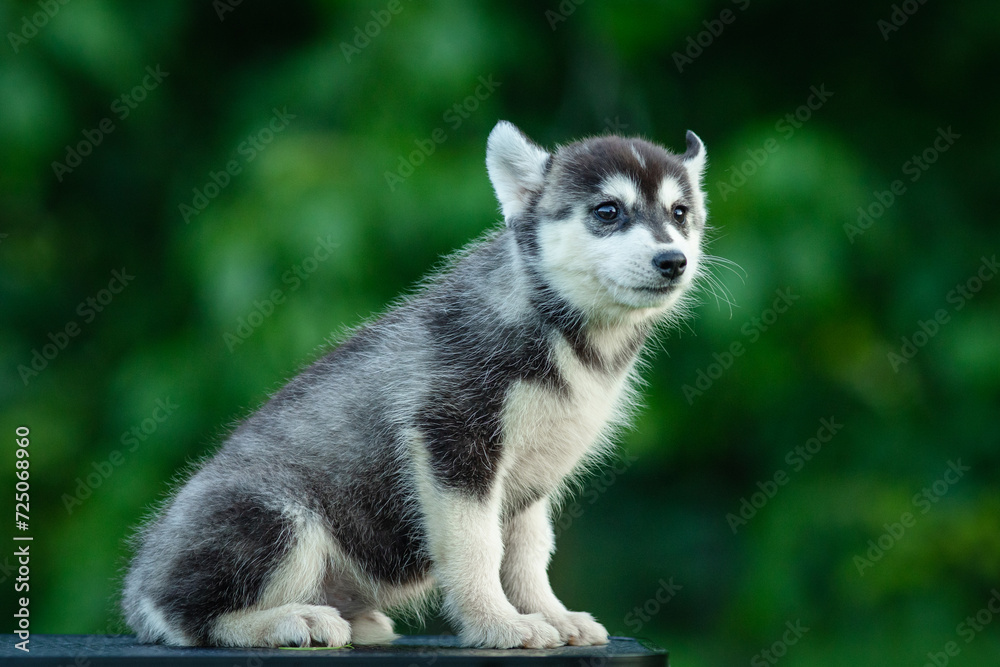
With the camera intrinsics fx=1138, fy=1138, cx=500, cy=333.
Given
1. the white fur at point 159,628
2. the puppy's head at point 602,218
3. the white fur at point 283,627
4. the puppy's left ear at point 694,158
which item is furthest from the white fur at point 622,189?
the white fur at point 159,628

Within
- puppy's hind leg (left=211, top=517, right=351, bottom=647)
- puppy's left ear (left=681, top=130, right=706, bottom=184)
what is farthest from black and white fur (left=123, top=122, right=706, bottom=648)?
puppy's left ear (left=681, top=130, right=706, bottom=184)

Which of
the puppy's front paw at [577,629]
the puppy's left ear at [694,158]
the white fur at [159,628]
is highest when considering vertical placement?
the puppy's left ear at [694,158]

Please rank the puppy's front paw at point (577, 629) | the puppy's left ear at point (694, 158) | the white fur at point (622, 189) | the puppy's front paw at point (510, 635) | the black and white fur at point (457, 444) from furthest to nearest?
the puppy's left ear at point (694, 158) < the white fur at point (622, 189) < the puppy's front paw at point (577, 629) < the black and white fur at point (457, 444) < the puppy's front paw at point (510, 635)

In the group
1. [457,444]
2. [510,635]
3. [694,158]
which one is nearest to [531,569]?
[510,635]

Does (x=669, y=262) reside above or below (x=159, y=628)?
above

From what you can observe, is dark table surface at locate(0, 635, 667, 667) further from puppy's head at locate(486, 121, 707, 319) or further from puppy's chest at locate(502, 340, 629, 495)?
puppy's head at locate(486, 121, 707, 319)

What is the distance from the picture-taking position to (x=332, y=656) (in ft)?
12.2

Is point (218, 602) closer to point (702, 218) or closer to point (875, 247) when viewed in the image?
point (702, 218)

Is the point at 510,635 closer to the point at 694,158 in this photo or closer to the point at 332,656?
the point at 332,656

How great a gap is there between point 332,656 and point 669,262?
1.92 m

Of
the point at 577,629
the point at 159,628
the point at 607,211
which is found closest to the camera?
the point at 159,628

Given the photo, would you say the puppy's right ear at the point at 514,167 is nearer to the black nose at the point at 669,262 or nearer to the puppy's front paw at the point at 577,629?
the black nose at the point at 669,262

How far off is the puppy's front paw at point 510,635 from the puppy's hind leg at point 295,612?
499 mm

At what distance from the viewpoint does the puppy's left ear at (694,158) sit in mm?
5156
